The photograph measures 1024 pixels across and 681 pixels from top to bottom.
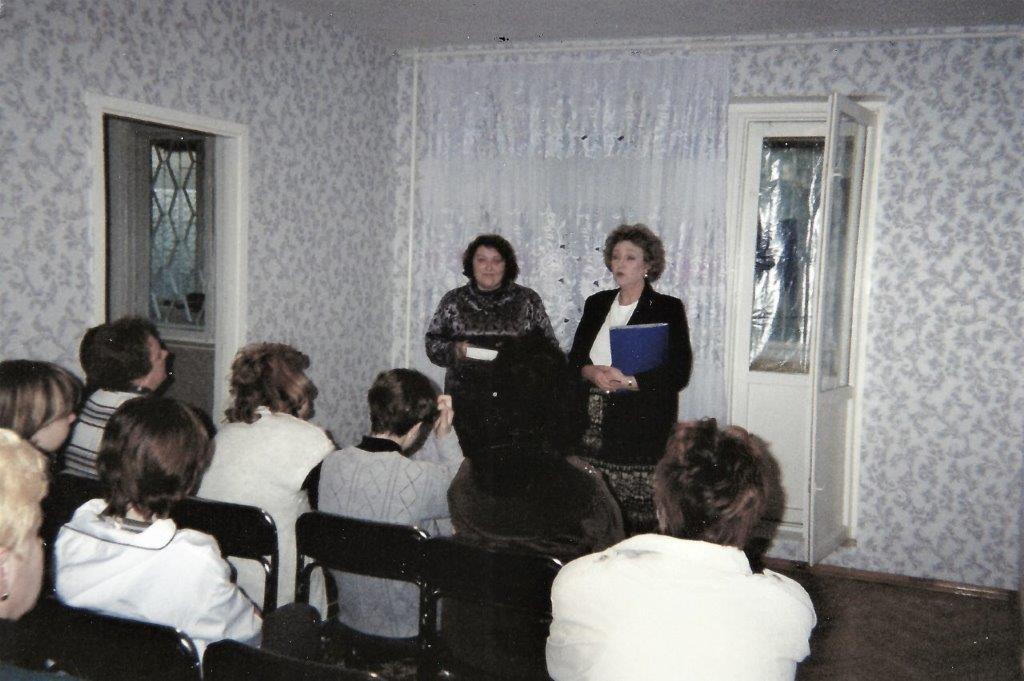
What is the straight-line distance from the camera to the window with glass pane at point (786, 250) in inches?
166

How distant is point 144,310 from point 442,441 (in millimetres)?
2989

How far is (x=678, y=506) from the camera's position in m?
1.43

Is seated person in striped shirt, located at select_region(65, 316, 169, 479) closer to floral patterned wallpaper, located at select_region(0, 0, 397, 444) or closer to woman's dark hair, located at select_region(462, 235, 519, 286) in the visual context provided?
floral patterned wallpaper, located at select_region(0, 0, 397, 444)

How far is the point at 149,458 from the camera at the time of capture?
1.60m

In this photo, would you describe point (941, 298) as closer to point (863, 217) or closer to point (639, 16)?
point (863, 217)

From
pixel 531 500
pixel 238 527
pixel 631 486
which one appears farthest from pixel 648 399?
pixel 238 527

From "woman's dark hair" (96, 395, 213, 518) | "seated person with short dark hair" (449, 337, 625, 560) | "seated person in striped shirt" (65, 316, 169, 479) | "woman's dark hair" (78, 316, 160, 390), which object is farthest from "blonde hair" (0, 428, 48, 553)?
"woman's dark hair" (78, 316, 160, 390)

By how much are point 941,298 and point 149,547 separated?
3.49 m

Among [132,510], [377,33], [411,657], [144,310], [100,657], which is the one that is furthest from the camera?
[144,310]

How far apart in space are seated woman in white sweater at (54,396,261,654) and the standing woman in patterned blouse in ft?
7.40

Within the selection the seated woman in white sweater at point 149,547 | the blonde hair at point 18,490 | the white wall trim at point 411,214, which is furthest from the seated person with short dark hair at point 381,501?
the white wall trim at point 411,214

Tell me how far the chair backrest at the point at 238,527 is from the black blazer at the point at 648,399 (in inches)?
63.2

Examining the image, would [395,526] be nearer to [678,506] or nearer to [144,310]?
[678,506]

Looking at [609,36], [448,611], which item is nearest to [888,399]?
[609,36]
